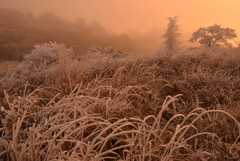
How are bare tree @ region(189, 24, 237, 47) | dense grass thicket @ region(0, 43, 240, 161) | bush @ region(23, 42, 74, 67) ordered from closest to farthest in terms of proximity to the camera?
dense grass thicket @ region(0, 43, 240, 161) < bush @ region(23, 42, 74, 67) < bare tree @ region(189, 24, 237, 47)

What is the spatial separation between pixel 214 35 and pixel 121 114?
32377mm

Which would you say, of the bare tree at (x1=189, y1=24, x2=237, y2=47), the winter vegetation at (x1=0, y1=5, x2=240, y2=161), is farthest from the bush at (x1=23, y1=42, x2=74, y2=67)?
the bare tree at (x1=189, y1=24, x2=237, y2=47)

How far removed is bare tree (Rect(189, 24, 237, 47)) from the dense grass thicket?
27.6 m

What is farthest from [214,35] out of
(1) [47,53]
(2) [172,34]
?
(1) [47,53]

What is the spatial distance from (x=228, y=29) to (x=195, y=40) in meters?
5.10

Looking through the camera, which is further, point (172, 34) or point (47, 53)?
point (172, 34)

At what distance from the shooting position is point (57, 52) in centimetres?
636

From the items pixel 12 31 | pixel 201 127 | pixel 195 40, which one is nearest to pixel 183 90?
pixel 201 127

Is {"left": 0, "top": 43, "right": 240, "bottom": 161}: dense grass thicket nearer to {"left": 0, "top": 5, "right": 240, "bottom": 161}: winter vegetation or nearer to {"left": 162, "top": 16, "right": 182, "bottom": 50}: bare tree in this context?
{"left": 0, "top": 5, "right": 240, "bottom": 161}: winter vegetation

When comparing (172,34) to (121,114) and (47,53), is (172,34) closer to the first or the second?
(47,53)

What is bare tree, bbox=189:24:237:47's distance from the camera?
29391mm

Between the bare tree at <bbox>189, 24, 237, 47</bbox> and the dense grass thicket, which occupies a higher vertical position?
the bare tree at <bbox>189, 24, 237, 47</bbox>

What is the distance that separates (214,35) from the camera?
30.0m

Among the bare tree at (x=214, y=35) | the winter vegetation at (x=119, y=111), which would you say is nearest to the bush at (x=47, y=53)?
the winter vegetation at (x=119, y=111)
